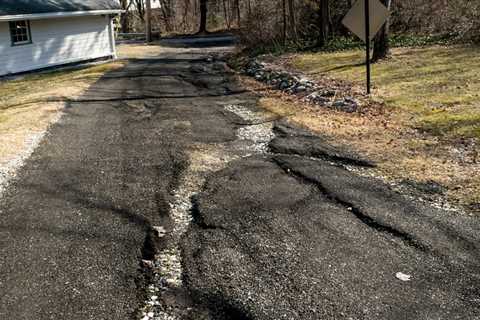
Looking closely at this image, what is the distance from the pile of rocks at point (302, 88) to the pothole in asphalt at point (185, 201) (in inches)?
65.6

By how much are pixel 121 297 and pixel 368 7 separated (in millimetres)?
9006

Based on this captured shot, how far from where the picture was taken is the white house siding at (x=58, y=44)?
18547 millimetres

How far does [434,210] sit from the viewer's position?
5316mm

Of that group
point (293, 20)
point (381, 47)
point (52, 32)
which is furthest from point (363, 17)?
point (52, 32)

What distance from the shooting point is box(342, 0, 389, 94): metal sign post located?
10820mm

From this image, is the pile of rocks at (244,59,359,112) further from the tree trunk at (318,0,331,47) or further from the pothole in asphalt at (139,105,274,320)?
the tree trunk at (318,0,331,47)

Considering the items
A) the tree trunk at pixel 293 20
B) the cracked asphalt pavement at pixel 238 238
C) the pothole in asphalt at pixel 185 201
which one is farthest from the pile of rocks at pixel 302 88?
the tree trunk at pixel 293 20

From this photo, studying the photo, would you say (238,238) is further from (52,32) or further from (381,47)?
(52,32)

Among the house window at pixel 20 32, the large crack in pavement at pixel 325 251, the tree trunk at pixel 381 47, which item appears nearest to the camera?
the large crack in pavement at pixel 325 251

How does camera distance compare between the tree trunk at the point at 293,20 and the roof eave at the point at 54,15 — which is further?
the tree trunk at the point at 293,20

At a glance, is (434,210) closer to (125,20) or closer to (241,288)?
(241,288)

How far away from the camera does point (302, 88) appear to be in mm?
12617

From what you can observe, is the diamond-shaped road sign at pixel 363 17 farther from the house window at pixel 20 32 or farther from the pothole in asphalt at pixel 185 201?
the house window at pixel 20 32

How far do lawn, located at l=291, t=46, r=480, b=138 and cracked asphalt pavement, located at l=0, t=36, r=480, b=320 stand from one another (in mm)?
2473
